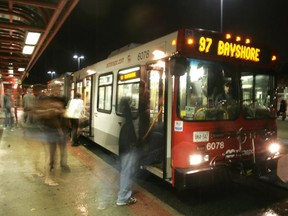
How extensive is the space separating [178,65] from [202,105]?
0.91 meters

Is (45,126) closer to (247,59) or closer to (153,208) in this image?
(153,208)

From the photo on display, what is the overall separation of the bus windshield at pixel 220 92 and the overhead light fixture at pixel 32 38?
5.45 m

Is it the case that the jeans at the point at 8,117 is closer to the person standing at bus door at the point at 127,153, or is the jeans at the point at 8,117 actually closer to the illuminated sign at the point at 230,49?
the person standing at bus door at the point at 127,153

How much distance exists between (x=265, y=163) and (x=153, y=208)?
2224mm

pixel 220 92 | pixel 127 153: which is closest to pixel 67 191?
pixel 127 153

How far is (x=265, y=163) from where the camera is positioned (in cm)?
588

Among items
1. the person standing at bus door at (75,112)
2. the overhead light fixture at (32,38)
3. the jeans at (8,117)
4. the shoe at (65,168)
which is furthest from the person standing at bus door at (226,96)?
the jeans at (8,117)

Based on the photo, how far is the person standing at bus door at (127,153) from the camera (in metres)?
5.14

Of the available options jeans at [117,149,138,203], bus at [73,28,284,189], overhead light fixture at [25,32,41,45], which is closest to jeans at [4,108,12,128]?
overhead light fixture at [25,32,41,45]

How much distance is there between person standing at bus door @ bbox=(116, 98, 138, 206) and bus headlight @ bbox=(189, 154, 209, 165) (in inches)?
35.6

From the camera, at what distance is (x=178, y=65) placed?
4.92m

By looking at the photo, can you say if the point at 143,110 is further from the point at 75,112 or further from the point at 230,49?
the point at 75,112

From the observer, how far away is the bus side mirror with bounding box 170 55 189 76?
4.91m

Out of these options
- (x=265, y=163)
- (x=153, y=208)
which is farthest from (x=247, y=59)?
(x=153, y=208)
